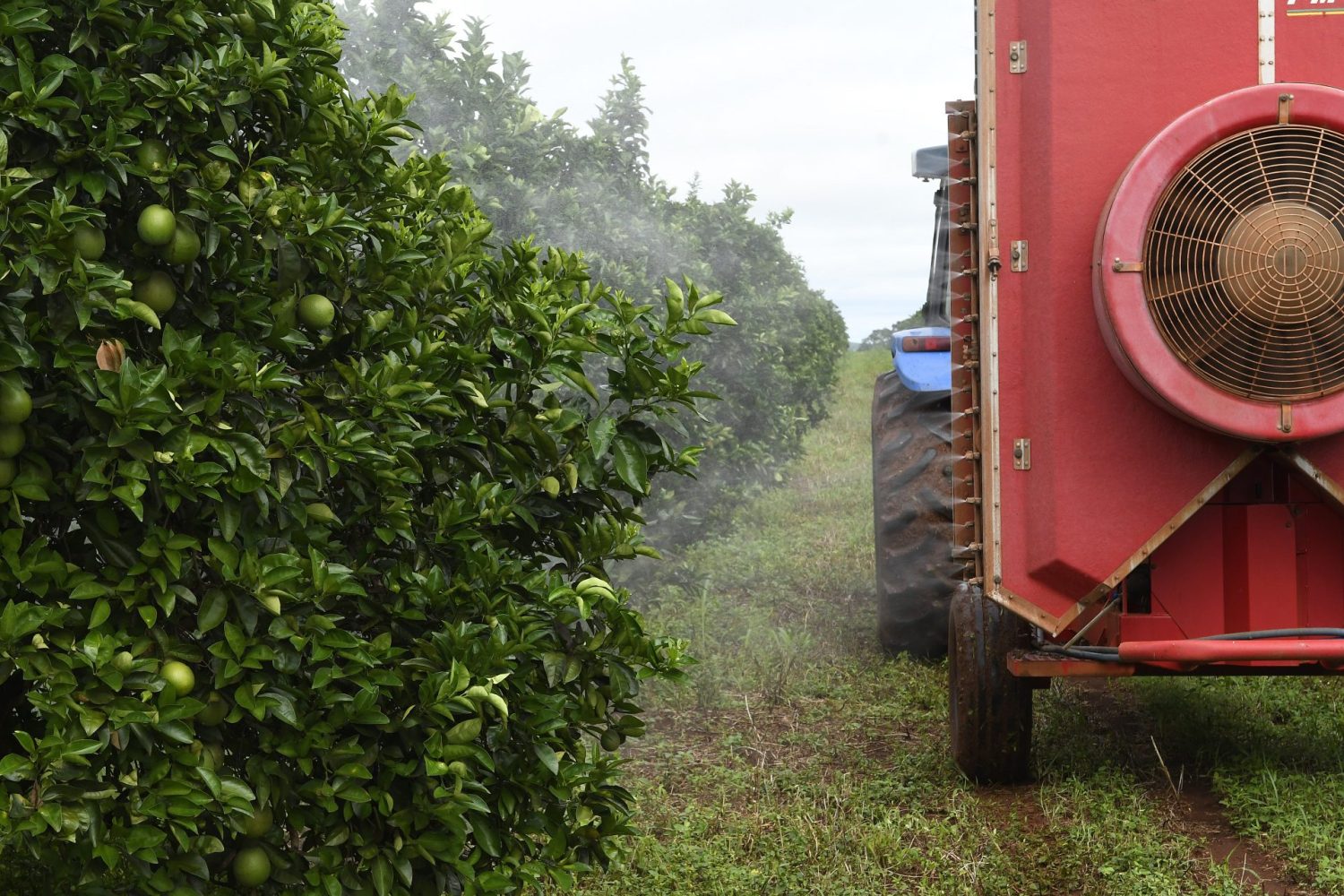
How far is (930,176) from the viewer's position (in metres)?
6.04

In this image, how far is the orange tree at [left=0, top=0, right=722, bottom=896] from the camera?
2.07 m

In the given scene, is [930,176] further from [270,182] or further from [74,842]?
[74,842]

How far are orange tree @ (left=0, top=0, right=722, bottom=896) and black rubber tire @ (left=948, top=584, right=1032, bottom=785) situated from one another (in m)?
1.88

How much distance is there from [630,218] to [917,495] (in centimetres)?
318

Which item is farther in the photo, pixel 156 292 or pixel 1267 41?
pixel 1267 41

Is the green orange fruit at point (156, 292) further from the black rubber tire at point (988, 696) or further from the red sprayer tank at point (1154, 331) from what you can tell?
the black rubber tire at point (988, 696)

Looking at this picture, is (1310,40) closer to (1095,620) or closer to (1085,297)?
(1085,297)

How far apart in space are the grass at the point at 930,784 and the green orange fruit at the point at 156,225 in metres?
2.06

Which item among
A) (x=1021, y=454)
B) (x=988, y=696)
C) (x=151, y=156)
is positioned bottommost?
(x=988, y=696)

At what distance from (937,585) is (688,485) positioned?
3269mm

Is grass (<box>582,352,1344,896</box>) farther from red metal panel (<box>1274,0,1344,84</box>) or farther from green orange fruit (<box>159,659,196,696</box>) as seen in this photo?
red metal panel (<box>1274,0,1344,84</box>)

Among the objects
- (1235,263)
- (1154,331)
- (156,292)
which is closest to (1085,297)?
(1154,331)

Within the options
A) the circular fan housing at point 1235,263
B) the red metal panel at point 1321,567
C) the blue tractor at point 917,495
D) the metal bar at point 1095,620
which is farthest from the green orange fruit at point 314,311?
the blue tractor at point 917,495

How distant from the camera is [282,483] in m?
2.21
